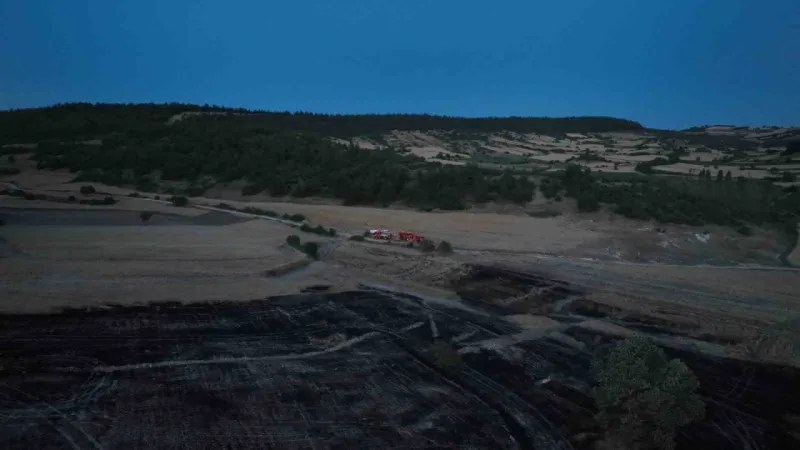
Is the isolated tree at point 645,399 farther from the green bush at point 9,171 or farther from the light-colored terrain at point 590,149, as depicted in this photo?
the green bush at point 9,171

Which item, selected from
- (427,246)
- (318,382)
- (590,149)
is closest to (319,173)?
(427,246)

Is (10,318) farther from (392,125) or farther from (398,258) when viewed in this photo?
(392,125)

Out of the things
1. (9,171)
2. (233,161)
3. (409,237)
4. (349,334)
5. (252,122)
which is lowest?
(349,334)

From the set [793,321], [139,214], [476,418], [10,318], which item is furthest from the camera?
[139,214]

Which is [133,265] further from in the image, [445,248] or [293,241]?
[445,248]

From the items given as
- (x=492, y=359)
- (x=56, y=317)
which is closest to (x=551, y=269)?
(x=492, y=359)

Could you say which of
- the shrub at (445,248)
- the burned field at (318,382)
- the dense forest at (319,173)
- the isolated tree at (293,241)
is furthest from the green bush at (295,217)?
the burned field at (318,382)

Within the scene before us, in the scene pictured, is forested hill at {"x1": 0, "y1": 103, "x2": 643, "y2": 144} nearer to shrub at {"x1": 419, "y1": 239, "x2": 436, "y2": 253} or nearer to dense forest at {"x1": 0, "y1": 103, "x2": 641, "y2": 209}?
dense forest at {"x1": 0, "y1": 103, "x2": 641, "y2": 209}
